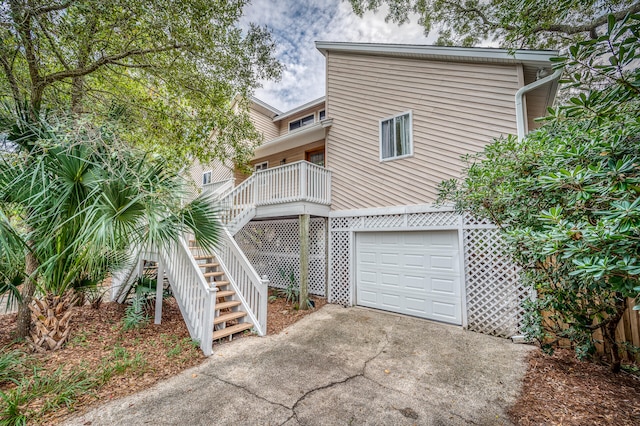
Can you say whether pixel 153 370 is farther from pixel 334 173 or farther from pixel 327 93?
pixel 327 93

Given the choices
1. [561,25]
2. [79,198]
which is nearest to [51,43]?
[79,198]

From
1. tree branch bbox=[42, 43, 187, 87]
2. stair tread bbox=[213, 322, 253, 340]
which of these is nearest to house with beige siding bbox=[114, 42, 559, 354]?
stair tread bbox=[213, 322, 253, 340]

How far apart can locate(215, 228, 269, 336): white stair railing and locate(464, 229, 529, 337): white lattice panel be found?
454cm

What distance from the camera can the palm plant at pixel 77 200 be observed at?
3748mm

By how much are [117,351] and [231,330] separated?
1.84 meters

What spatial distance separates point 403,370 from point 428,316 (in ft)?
8.58

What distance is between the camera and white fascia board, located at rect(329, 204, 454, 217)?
6262 millimetres

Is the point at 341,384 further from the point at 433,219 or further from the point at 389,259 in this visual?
the point at 433,219

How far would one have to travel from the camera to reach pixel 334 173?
836 centimetres

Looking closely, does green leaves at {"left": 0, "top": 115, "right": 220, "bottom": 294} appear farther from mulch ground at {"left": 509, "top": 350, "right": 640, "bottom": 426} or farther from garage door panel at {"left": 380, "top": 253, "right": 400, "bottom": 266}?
mulch ground at {"left": 509, "top": 350, "right": 640, "bottom": 426}

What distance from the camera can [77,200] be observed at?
4164 mm

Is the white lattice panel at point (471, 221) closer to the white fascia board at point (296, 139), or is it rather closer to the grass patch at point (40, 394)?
the white fascia board at point (296, 139)

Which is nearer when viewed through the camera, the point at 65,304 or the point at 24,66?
the point at 65,304

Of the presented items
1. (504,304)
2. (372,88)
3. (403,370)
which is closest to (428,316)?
(504,304)
